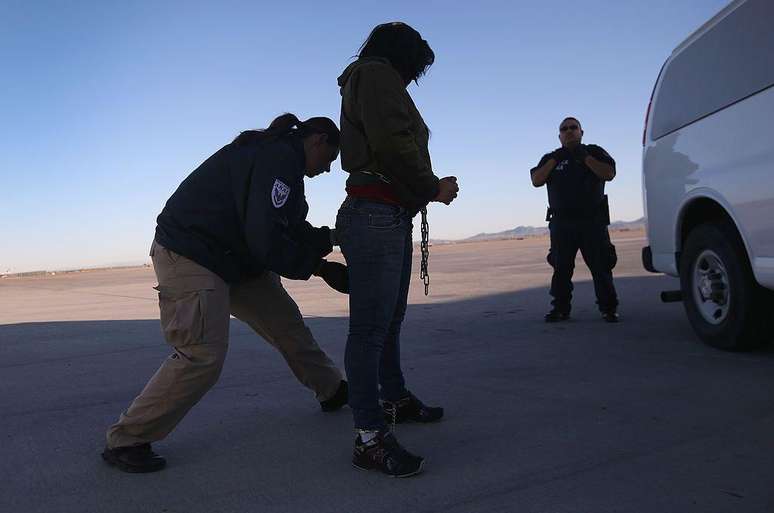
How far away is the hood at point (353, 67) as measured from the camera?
2.75 metres

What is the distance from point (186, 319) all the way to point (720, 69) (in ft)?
12.1

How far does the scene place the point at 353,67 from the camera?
→ 2.79 meters

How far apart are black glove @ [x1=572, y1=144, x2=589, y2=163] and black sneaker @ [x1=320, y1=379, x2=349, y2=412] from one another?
3.73m

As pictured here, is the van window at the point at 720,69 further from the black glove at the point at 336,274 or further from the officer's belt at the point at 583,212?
the black glove at the point at 336,274

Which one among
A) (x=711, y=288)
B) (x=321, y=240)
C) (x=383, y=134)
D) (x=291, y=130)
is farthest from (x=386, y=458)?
(x=711, y=288)

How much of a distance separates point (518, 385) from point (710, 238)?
1.80m

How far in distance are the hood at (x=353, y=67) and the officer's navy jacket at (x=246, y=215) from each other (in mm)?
314

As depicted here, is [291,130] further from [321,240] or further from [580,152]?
[580,152]

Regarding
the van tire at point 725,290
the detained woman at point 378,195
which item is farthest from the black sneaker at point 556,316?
the detained woman at point 378,195

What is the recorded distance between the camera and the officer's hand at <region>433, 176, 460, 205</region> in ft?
9.46

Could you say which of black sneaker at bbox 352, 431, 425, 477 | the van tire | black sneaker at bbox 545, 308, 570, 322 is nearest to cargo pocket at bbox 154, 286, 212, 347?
black sneaker at bbox 352, 431, 425, 477

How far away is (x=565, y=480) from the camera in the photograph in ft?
8.20

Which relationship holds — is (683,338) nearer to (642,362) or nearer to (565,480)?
(642,362)

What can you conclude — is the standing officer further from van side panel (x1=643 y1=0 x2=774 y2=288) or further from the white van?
van side panel (x1=643 y1=0 x2=774 y2=288)
